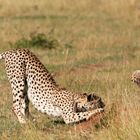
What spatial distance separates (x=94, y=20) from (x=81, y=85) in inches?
470

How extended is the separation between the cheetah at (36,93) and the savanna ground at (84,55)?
17 centimetres

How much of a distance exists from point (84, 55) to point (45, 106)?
6.85 m

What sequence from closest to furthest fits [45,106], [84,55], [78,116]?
1. [78,116]
2. [45,106]
3. [84,55]

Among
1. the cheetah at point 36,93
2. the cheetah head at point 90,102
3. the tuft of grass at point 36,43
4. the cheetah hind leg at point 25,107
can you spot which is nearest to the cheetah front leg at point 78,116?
the cheetah at point 36,93

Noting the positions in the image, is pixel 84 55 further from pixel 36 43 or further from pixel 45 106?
pixel 45 106

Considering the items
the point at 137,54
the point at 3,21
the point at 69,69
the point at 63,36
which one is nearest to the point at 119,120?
the point at 69,69

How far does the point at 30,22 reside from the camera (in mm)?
22547

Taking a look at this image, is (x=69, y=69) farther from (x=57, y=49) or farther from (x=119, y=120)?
(x=119, y=120)

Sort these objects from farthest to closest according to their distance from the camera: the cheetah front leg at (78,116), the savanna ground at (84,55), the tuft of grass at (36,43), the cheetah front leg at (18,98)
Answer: the tuft of grass at (36,43), the cheetah front leg at (18,98), the cheetah front leg at (78,116), the savanna ground at (84,55)

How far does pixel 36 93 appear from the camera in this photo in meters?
9.34

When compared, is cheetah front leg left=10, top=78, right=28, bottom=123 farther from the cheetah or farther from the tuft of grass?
the tuft of grass

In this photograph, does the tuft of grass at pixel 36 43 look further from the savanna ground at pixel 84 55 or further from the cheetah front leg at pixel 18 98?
the cheetah front leg at pixel 18 98

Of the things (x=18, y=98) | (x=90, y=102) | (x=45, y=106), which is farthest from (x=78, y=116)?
(x=18, y=98)

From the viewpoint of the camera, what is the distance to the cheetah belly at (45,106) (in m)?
9.07
